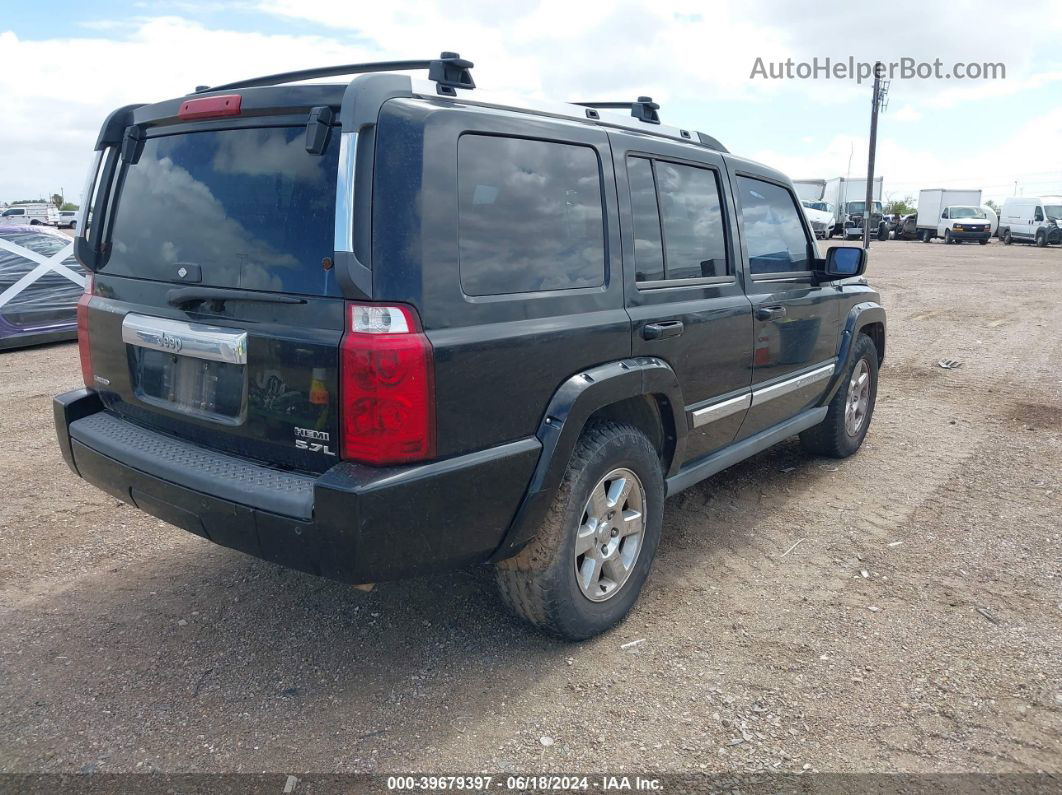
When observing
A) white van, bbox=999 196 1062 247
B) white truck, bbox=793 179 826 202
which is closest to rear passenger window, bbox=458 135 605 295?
white van, bbox=999 196 1062 247

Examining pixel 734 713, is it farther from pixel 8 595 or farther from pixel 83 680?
pixel 8 595

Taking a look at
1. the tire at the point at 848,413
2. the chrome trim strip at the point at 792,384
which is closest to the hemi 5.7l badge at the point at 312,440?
the chrome trim strip at the point at 792,384

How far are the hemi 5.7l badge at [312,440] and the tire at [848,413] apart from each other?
12.3ft

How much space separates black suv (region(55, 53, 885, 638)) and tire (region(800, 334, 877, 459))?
194cm

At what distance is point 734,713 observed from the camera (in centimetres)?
286

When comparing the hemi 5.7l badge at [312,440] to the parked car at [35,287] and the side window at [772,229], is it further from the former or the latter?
the parked car at [35,287]

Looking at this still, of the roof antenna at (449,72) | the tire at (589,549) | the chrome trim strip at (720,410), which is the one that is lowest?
the tire at (589,549)

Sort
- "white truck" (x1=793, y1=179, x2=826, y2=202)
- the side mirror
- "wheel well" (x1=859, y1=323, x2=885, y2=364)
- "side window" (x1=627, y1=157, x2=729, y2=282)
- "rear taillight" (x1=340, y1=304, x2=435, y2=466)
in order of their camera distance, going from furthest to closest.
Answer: "white truck" (x1=793, y1=179, x2=826, y2=202), "wheel well" (x1=859, y1=323, x2=885, y2=364), the side mirror, "side window" (x1=627, y1=157, x2=729, y2=282), "rear taillight" (x1=340, y1=304, x2=435, y2=466)

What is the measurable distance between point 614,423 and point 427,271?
1.10m

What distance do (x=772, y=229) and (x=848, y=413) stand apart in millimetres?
1686

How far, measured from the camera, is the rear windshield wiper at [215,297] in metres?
2.63

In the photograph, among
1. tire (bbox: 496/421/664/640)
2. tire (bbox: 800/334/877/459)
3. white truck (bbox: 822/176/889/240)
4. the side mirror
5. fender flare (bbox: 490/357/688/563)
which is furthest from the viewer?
white truck (bbox: 822/176/889/240)

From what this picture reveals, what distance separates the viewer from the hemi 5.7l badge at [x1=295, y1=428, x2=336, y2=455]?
2.59 meters

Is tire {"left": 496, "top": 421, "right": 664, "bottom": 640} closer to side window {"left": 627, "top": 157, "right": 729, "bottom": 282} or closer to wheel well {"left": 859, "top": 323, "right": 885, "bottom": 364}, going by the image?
side window {"left": 627, "top": 157, "right": 729, "bottom": 282}
